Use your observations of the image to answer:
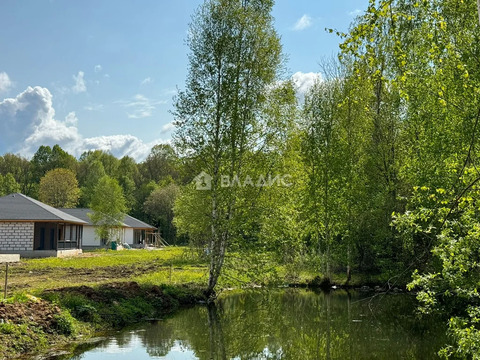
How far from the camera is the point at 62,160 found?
79.6 m

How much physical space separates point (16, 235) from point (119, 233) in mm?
20069

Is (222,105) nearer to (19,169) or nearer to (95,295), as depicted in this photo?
(95,295)

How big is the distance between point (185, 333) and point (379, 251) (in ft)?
47.6

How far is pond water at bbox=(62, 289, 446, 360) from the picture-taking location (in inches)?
422

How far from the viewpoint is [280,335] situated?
42.1 ft

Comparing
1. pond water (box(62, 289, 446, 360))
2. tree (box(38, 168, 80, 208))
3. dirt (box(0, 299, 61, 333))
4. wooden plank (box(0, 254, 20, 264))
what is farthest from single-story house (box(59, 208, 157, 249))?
dirt (box(0, 299, 61, 333))

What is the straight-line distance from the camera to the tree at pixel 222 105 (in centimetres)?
1808

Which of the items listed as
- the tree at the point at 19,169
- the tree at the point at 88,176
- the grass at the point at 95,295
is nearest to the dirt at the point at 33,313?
the grass at the point at 95,295

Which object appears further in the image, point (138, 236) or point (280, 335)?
point (138, 236)

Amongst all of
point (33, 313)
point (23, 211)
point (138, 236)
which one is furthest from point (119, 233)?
point (33, 313)

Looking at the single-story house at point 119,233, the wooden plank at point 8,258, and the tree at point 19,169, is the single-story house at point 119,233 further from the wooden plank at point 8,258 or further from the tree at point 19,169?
the tree at point 19,169

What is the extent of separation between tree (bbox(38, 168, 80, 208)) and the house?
27.6 m

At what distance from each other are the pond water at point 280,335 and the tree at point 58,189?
174ft

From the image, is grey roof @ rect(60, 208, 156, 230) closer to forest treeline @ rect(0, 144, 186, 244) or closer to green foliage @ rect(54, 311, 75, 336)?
forest treeline @ rect(0, 144, 186, 244)
